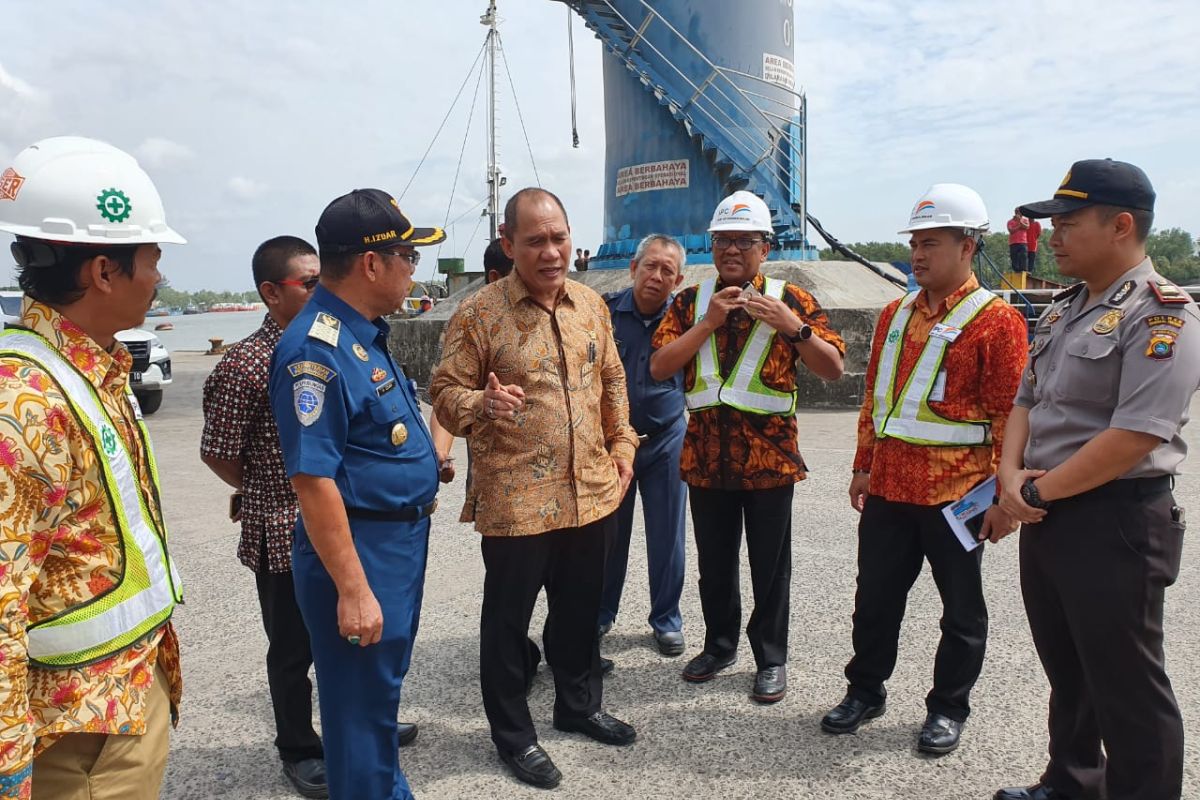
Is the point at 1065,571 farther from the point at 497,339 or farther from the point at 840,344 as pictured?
the point at 497,339

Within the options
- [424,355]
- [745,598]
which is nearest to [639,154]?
[424,355]

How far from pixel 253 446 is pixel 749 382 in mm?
1959

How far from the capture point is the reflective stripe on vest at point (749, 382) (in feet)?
11.3

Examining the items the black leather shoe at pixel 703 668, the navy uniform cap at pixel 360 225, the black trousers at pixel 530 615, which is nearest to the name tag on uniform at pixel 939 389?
the black trousers at pixel 530 615

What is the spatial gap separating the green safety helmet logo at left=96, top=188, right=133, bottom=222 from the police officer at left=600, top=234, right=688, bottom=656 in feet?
8.81

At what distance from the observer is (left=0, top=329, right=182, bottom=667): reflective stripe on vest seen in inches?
56.3

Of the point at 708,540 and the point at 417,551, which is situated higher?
the point at 417,551

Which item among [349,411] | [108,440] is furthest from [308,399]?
[108,440]

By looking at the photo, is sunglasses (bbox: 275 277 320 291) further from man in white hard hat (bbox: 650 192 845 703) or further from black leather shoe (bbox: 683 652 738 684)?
black leather shoe (bbox: 683 652 738 684)

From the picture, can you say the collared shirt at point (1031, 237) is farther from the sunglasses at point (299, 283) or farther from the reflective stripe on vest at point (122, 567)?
the reflective stripe on vest at point (122, 567)

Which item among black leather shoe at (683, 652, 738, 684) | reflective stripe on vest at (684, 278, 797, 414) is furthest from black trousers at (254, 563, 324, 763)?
reflective stripe on vest at (684, 278, 797, 414)

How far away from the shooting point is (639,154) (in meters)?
A: 12.7

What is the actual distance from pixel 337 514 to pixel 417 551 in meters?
0.36

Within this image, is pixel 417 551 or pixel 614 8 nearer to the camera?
pixel 417 551
